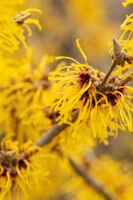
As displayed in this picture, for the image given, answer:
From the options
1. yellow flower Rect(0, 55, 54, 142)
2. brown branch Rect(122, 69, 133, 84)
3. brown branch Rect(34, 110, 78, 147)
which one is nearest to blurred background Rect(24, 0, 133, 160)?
yellow flower Rect(0, 55, 54, 142)

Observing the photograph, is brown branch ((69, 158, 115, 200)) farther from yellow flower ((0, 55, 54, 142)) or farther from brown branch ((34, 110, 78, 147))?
brown branch ((34, 110, 78, 147))

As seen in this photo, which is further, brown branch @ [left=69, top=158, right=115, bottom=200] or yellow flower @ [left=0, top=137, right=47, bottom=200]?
brown branch @ [left=69, top=158, right=115, bottom=200]

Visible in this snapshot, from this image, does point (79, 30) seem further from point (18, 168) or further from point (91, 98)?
point (91, 98)

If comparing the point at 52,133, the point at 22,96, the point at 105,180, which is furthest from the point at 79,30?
the point at 52,133

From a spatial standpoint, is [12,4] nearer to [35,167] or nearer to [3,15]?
[3,15]

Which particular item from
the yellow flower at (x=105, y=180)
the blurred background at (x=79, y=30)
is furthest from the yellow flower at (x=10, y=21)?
the blurred background at (x=79, y=30)

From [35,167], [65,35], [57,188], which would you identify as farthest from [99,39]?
[35,167]

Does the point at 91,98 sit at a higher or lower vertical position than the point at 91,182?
higher

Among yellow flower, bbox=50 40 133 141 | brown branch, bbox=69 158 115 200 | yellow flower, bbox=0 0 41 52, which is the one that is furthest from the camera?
brown branch, bbox=69 158 115 200
